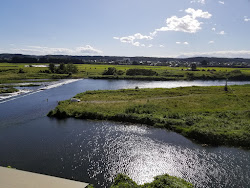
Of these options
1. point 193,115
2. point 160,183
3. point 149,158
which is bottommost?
point 149,158

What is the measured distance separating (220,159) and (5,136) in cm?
3572

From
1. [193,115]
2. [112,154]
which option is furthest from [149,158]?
[193,115]

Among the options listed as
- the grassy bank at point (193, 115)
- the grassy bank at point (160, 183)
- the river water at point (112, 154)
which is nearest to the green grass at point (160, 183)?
the grassy bank at point (160, 183)

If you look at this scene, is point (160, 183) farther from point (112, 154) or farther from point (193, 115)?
point (193, 115)

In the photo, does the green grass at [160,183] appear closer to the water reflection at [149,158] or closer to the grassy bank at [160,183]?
the grassy bank at [160,183]

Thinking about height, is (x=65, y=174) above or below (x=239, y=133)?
below

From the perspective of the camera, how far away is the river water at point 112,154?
23000mm

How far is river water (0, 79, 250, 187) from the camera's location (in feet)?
75.5

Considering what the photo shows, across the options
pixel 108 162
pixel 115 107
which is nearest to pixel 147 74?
pixel 115 107

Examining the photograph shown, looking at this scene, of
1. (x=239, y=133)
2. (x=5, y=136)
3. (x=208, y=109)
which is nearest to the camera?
(x=239, y=133)

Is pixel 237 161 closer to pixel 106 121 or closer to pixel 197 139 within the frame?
pixel 197 139

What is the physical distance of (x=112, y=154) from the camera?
2795cm

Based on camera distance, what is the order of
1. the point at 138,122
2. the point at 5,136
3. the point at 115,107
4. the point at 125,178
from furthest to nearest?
the point at 115,107 < the point at 138,122 < the point at 5,136 < the point at 125,178

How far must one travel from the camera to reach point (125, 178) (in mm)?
19922
